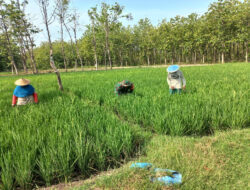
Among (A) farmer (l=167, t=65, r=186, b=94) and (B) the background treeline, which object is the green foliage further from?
(B) the background treeline

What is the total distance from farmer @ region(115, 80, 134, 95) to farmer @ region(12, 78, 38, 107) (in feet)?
6.85

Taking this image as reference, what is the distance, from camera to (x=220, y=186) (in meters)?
1.26

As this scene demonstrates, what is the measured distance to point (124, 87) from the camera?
4.17m

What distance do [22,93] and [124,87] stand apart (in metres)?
2.50

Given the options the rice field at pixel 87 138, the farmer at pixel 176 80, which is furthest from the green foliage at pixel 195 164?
the farmer at pixel 176 80

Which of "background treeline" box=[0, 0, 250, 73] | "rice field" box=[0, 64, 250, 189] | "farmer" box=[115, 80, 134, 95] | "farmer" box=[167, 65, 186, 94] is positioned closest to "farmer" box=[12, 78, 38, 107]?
"rice field" box=[0, 64, 250, 189]

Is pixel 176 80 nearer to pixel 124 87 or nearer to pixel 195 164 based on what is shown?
pixel 124 87

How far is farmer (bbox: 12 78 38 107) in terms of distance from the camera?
11.2ft

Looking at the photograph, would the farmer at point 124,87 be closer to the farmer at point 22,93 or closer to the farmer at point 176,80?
the farmer at point 176,80

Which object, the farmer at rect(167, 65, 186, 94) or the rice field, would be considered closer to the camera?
the rice field

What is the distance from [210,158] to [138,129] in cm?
110

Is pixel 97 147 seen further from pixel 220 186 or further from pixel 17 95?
pixel 17 95

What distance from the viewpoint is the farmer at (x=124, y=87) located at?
4035mm

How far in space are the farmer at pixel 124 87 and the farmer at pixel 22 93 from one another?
209cm
